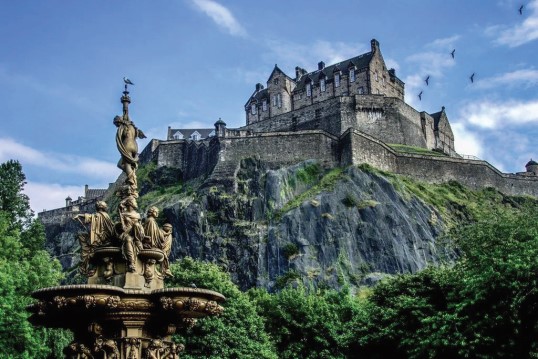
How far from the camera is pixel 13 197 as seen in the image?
143 ft

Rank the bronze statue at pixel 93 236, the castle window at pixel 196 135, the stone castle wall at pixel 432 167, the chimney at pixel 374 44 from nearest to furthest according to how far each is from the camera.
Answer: the bronze statue at pixel 93 236
the stone castle wall at pixel 432 167
the chimney at pixel 374 44
the castle window at pixel 196 135

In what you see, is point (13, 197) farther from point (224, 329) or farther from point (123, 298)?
point (123, 298)

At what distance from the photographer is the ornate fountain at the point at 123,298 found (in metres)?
11.6

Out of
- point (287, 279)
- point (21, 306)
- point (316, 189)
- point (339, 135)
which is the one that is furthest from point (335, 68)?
point (21, 306)

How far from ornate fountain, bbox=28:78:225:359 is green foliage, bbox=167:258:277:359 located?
57.0ft

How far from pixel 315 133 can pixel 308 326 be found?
35803 mm

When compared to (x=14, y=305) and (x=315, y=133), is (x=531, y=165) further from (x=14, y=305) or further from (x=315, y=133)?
(x=14, y=305)

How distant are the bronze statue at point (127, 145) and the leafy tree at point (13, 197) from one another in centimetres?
3134

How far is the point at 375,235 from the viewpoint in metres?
58.3

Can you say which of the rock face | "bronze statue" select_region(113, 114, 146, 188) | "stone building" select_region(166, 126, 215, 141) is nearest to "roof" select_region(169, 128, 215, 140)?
"stone building" select_region(166, 126, 215, 141)

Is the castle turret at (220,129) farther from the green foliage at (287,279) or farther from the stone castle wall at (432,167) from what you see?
the green foliage at (287,279)

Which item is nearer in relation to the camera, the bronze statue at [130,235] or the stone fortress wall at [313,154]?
the bronze statue at [130,235]

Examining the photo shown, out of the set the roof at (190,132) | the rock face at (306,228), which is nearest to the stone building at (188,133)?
the roof at (190,132)

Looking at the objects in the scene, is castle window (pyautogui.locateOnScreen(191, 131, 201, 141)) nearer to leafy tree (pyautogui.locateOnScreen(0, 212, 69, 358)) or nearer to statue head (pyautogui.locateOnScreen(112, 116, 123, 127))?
leafy tree (pyautogui.locateOnScreen(0, 212, 69, 358))
